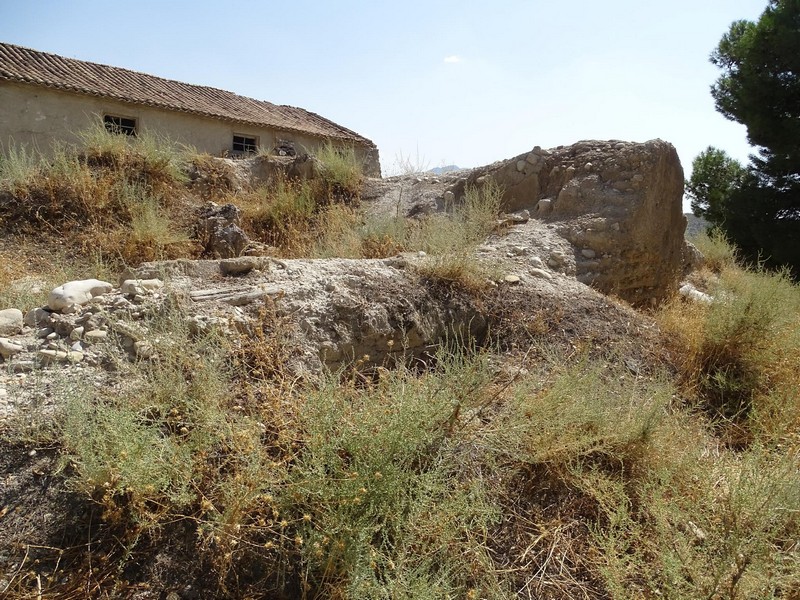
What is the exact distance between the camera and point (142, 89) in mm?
13031

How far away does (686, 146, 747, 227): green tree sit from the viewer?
14.1m

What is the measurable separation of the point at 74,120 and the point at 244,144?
4.12 metres

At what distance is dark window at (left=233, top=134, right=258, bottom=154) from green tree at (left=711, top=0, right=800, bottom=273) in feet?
39.7

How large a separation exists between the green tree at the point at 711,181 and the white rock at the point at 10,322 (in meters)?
15.3

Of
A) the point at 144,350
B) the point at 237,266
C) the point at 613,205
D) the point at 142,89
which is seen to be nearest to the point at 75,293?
the point at 144,350

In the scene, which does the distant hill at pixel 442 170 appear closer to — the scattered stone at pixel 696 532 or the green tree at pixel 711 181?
the scattered stone at pixel 696 532

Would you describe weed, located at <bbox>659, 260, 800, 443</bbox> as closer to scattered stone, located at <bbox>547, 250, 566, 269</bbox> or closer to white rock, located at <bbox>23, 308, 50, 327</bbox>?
scattered stone, located at <bbox>547, 250, 566, 269</bbox>

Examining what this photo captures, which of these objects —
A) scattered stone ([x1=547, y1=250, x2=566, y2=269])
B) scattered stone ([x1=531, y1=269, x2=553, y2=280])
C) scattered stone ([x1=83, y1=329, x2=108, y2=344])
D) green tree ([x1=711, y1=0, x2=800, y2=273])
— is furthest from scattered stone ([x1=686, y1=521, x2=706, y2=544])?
green tree ([x1=711, y1=0, x2=800, y2=273])

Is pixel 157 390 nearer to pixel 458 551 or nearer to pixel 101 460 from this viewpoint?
pixel 101 460

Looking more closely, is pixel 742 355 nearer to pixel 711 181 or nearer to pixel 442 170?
pixel 442 170

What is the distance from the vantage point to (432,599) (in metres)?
1.74

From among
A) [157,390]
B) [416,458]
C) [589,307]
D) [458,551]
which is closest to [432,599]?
[458,551]

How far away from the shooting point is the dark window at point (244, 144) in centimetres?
1420

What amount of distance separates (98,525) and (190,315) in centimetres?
128
